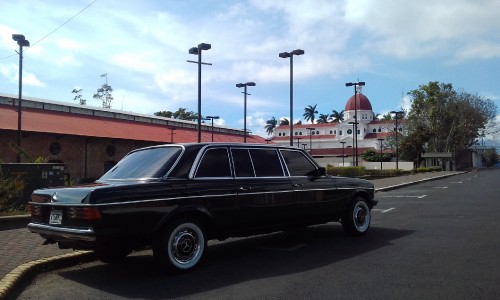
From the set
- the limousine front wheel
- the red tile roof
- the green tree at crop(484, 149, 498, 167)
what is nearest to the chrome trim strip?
the limousine front wheel

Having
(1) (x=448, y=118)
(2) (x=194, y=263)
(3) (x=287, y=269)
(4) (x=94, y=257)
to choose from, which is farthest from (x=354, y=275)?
(1) (x=448, y=118)

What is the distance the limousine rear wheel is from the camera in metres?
8.48

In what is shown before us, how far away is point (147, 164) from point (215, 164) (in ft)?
3.22

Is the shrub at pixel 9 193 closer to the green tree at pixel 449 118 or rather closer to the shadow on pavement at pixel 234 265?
the shadow on pavement at pixel 234 265

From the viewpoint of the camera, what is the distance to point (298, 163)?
25.7 feet

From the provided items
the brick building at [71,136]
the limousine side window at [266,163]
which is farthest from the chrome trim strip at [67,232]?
the brick building at [71,136]

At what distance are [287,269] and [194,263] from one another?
126 centimetres

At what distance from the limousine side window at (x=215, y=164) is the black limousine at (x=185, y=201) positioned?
0.05 feet

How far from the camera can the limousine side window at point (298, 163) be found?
762cm

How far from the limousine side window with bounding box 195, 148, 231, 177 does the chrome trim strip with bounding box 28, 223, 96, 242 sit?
1668 millimetres

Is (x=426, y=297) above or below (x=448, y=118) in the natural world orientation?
below

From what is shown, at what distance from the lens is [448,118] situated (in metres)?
78.1

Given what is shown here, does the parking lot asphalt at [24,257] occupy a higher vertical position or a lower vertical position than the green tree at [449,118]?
lower

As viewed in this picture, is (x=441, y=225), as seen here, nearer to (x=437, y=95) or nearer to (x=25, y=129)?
(x=25, y=129)
